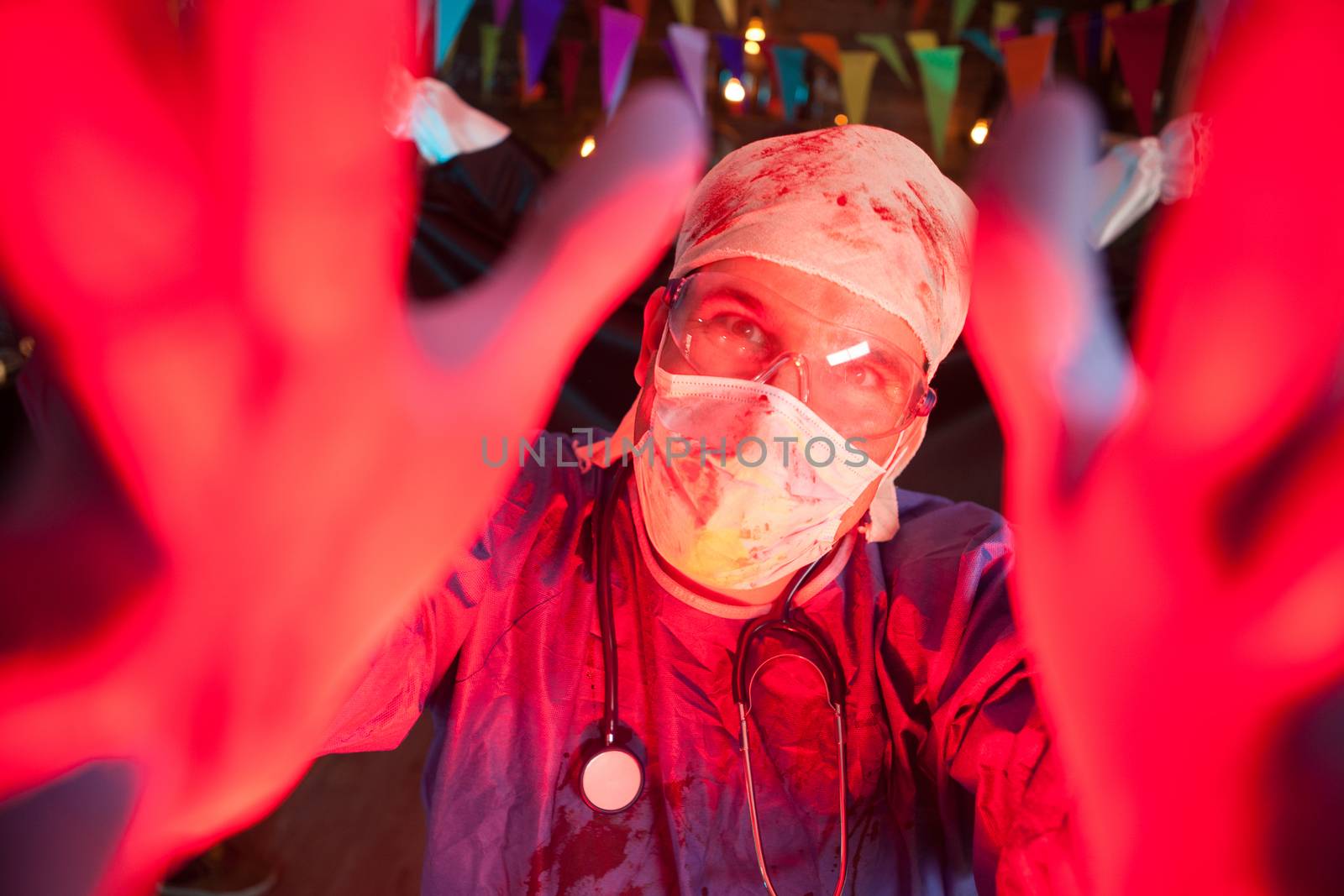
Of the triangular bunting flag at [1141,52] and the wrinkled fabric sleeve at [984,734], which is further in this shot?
the triangular bunting flag at [1141,52]

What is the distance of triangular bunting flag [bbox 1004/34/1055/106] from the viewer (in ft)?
11.1

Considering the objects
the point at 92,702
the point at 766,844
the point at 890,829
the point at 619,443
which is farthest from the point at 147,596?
the point at 890,829

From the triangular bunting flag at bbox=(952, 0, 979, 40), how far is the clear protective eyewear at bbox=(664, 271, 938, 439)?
14.7ft

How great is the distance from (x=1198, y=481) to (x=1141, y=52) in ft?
6.92

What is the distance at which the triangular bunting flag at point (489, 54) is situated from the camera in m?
4.91

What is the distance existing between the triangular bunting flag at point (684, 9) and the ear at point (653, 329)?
3830 mm

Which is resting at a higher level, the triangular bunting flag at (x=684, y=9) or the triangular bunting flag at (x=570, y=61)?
the triangular bunting flag at (x=684, y=9)

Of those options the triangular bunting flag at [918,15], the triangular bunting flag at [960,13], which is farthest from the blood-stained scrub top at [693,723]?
the triangular bunting flag at [918,15]

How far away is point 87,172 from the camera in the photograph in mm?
1667

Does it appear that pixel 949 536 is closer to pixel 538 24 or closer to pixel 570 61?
pixel 538 24

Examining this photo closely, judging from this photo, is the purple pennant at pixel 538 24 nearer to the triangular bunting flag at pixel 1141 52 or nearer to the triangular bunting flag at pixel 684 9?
the triangular bunting flag at pixel 684 9

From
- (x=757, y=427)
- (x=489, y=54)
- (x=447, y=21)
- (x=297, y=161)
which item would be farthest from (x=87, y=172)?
(x=489, y=54)

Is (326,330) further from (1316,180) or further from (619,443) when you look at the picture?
(1316,180)

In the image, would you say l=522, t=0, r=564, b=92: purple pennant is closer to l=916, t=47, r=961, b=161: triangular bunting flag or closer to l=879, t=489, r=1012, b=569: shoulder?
l=916, t=47, r=961, b=161: triangular bunting flag
